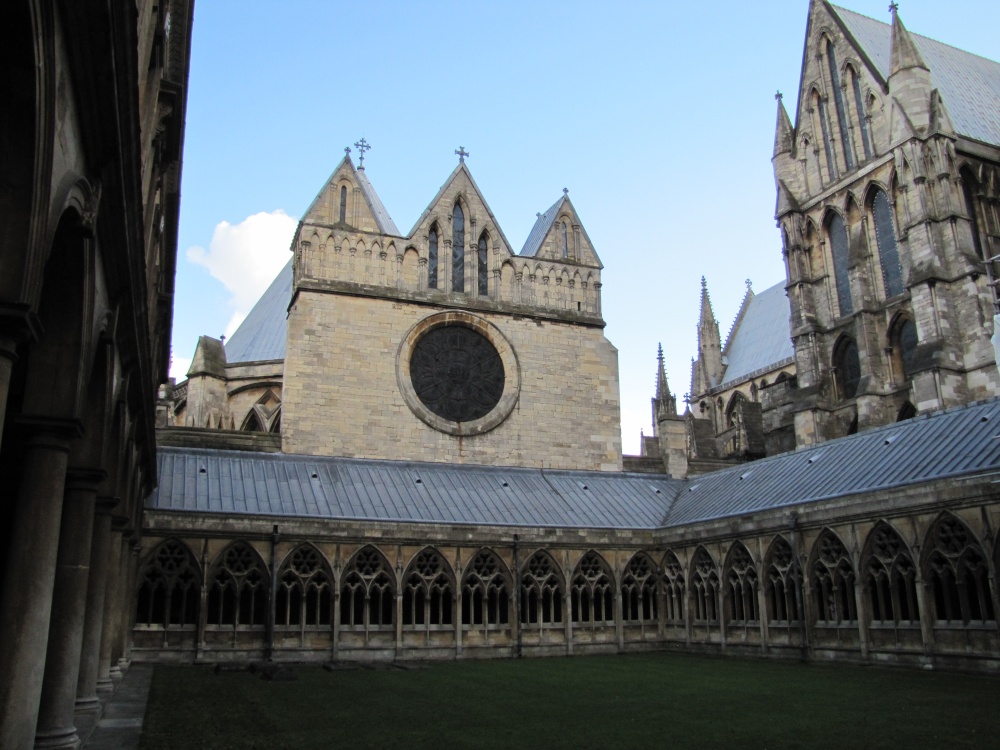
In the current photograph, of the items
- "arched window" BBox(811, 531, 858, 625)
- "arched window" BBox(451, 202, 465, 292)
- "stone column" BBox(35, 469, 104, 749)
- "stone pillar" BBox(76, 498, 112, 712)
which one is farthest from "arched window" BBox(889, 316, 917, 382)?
"stone column" BBox(35, 469, 104, 749)

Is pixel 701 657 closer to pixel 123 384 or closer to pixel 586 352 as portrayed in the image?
pixel 586 352

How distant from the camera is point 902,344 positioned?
3906 centimetres

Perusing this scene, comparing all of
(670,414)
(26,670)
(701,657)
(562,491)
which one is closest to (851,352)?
(670,414)

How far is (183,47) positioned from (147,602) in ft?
46.5

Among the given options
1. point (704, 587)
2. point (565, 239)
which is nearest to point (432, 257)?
point (565, 239)

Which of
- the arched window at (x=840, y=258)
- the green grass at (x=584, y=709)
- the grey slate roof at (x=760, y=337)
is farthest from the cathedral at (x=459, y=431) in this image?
the grey slate roof at (x=760, y=337)

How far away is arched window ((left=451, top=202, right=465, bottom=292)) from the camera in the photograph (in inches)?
1253

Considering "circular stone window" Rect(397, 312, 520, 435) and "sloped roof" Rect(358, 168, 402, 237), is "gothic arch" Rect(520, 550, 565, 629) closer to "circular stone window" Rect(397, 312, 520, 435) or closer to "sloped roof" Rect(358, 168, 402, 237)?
"circular stone window" Rect(397, 312, 520, 435)

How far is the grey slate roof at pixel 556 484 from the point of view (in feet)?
66.4

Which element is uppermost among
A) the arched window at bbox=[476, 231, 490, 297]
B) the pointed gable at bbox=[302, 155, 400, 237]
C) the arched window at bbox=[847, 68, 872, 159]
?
the arched window at bbox=[847, 68, 872, 159]

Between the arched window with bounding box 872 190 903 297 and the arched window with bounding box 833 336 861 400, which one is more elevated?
the arched window with bounding box 872 190 903 297

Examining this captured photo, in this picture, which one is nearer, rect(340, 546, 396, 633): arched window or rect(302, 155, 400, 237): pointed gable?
rect(340, 546, 396, 633): arched window

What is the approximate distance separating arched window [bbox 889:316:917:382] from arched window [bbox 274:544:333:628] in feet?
91.3

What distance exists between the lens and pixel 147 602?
2212cm
